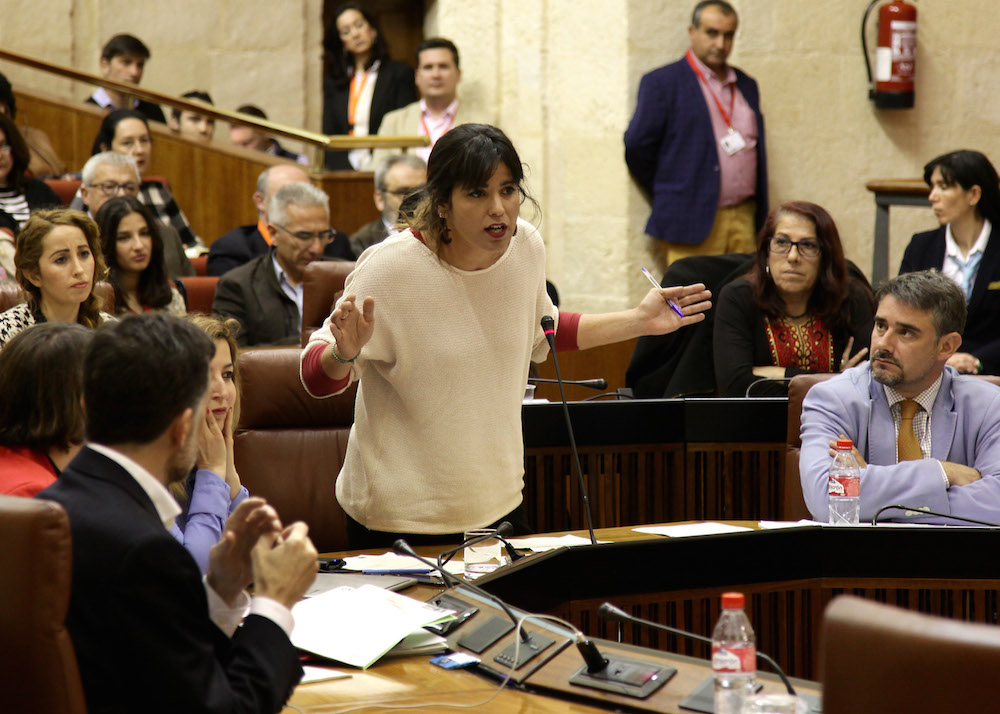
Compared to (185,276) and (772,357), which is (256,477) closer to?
(772,357)

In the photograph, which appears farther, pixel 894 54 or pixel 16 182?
pixel 894 54

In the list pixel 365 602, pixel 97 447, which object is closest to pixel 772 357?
pixel 365 602

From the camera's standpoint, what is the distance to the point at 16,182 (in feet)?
17.3

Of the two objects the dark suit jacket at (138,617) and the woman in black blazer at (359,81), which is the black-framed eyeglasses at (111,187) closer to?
the woman in black blazer at (359,81)

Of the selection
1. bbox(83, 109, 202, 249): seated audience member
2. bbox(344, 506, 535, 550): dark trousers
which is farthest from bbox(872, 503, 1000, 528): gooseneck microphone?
bbox(83, 109, 202, 249): seated audience member

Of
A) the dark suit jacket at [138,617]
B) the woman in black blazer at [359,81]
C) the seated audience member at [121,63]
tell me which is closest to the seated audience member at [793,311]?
the dark suit jacket at [138,617]

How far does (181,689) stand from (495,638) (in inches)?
25.9

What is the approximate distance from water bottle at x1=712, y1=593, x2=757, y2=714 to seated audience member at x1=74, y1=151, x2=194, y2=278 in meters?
4.01

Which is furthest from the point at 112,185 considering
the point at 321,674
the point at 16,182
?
the point at 321,674

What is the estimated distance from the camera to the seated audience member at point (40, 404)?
204 centimetres

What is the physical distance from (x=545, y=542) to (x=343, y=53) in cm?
555

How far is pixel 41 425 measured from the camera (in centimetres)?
206

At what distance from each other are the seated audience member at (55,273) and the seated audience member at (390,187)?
173 cm

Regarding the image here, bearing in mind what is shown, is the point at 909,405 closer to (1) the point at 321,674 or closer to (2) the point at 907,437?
(2) the point at 907,437
